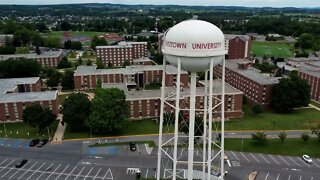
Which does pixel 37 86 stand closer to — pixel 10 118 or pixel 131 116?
pixel 10 118

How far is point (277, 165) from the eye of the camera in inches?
2169

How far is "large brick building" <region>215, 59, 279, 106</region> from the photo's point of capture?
83688 millimetres

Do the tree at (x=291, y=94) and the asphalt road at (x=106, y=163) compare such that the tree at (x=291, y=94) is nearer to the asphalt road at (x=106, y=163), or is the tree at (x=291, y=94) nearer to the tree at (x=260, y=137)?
the tree at (x=260, y=137)

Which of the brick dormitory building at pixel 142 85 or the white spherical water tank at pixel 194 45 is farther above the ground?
the white spherical water tank at pixel 194 45

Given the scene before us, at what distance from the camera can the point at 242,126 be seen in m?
71.8

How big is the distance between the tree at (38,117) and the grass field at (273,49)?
117184 mm

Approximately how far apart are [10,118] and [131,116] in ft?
84.6

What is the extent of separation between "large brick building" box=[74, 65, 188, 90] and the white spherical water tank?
210 ft

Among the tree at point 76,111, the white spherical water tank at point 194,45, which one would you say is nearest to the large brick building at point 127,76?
the tree at point 76,111

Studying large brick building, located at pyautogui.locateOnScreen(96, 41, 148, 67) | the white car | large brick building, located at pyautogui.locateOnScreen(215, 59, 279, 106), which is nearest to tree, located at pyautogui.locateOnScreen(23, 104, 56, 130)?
the white car

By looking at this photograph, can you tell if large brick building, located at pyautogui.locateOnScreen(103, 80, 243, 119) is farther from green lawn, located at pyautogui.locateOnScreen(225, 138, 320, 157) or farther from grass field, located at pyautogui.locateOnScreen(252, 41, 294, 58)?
grass field, located at pyautogui.locateOnScreen(252, 41, 294, 58)

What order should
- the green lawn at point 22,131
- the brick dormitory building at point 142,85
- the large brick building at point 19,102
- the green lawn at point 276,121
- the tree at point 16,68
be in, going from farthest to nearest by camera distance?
the tree at point 16,68, the brick dormitory building at point 142,85, the large brick building at point 19,102, the green lawn at point 276,121, the green lawn at point 22,131

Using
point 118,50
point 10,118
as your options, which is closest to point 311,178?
point 10,118

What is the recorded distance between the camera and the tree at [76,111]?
66.4 m
